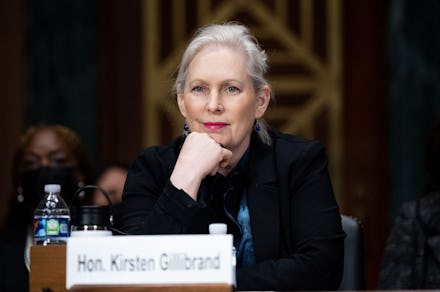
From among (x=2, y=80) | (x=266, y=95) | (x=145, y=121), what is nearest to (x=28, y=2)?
(x=2, y=80)

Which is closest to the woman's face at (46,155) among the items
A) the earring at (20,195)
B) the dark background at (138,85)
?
the earring at (20,195)

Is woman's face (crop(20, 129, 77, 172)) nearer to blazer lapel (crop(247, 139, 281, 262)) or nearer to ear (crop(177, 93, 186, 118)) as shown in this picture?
ear (crop(177, 93, 186, 118))

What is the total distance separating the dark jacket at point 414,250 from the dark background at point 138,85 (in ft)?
5.82

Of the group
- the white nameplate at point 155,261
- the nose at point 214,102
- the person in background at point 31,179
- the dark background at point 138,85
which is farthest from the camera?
the dark background at point 138,85

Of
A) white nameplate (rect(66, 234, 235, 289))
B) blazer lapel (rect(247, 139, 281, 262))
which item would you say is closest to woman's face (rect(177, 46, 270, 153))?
blazer lapel (rect(247, 139, 281, 262))

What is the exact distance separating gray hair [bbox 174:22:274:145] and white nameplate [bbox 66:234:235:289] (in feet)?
3.04

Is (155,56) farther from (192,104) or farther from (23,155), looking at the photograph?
(192,104)

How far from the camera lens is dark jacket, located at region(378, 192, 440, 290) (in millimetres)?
4152

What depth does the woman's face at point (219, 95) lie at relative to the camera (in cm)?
306

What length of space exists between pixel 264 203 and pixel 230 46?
472mm

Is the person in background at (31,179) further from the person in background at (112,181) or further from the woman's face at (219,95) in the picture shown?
the woman's face at (219,95)

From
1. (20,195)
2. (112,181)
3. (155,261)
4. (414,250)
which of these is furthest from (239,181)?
(112,181)

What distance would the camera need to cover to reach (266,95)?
323 cm

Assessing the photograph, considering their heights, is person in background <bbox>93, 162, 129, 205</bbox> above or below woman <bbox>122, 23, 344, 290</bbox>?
below
